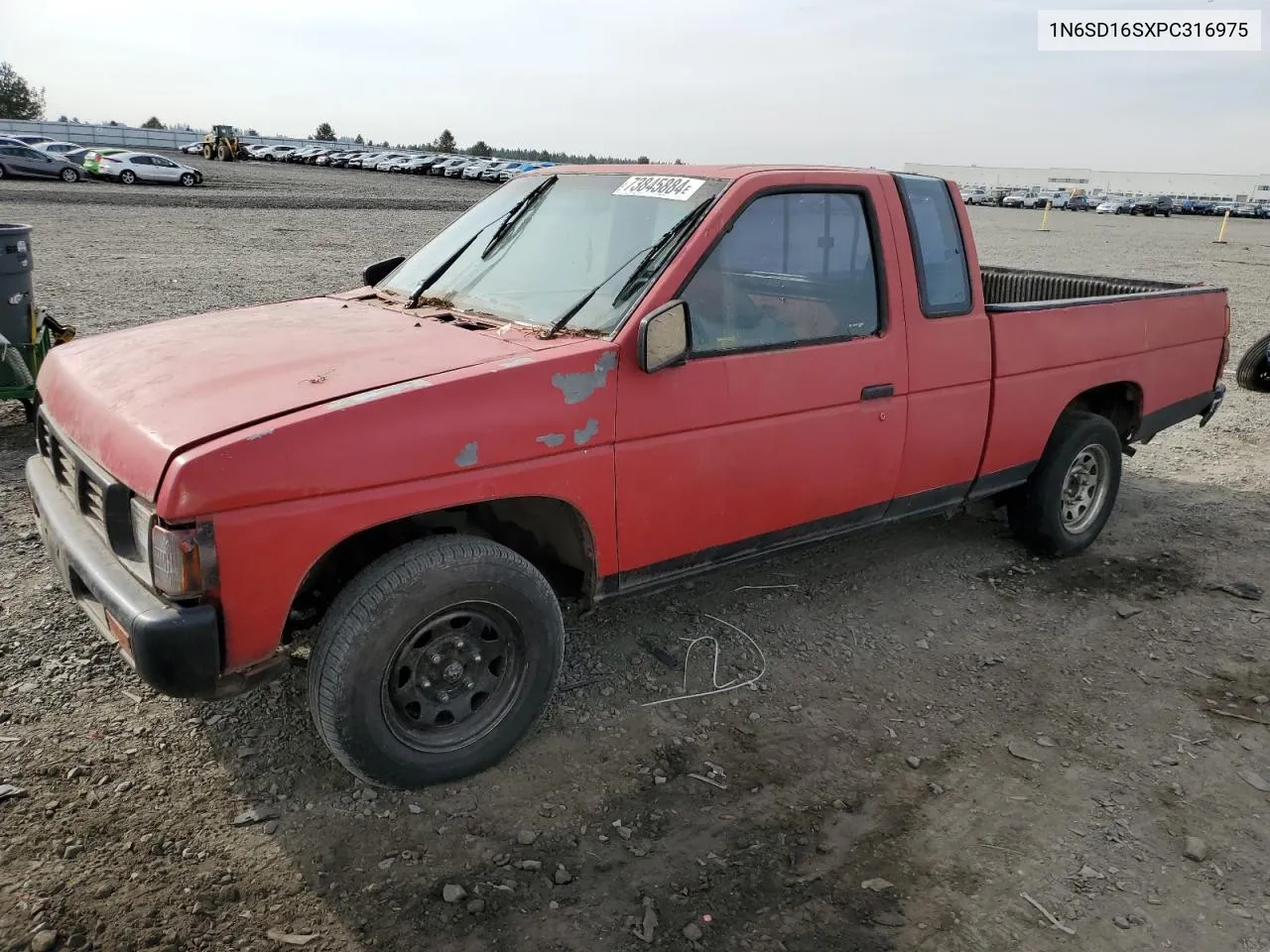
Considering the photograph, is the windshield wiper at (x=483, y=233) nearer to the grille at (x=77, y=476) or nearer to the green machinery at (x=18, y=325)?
the grille at (x=77, y=476)

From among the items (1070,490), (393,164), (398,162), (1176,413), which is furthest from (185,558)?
(398,162)

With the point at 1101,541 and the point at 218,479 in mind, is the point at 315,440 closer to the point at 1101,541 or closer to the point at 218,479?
the point at 218,479

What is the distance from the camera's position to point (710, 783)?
10.4ft

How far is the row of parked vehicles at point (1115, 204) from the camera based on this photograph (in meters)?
63.4

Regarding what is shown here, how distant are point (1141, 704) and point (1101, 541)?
190 centimetres

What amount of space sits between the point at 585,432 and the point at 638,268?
2.31 ft

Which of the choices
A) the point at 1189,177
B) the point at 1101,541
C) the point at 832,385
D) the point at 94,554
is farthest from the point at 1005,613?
Result: the point at 1189,177

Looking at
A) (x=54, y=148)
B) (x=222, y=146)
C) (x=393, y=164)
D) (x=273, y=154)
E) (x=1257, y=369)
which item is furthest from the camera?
(x=273, y=154)

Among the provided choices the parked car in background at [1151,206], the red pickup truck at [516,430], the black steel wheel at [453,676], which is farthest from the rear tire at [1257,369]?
the parked car in background at [1151,206]

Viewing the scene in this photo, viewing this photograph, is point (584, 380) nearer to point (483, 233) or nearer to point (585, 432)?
point (585, 432)

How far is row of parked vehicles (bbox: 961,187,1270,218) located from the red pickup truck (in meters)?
66.5

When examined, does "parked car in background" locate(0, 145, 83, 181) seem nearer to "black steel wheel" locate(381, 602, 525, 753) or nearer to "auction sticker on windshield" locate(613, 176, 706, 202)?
"auction sticker on windshield" locate(613, 176, 706, 202)

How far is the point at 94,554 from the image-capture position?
2.84m

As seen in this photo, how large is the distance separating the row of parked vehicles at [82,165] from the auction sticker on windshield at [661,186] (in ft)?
119
